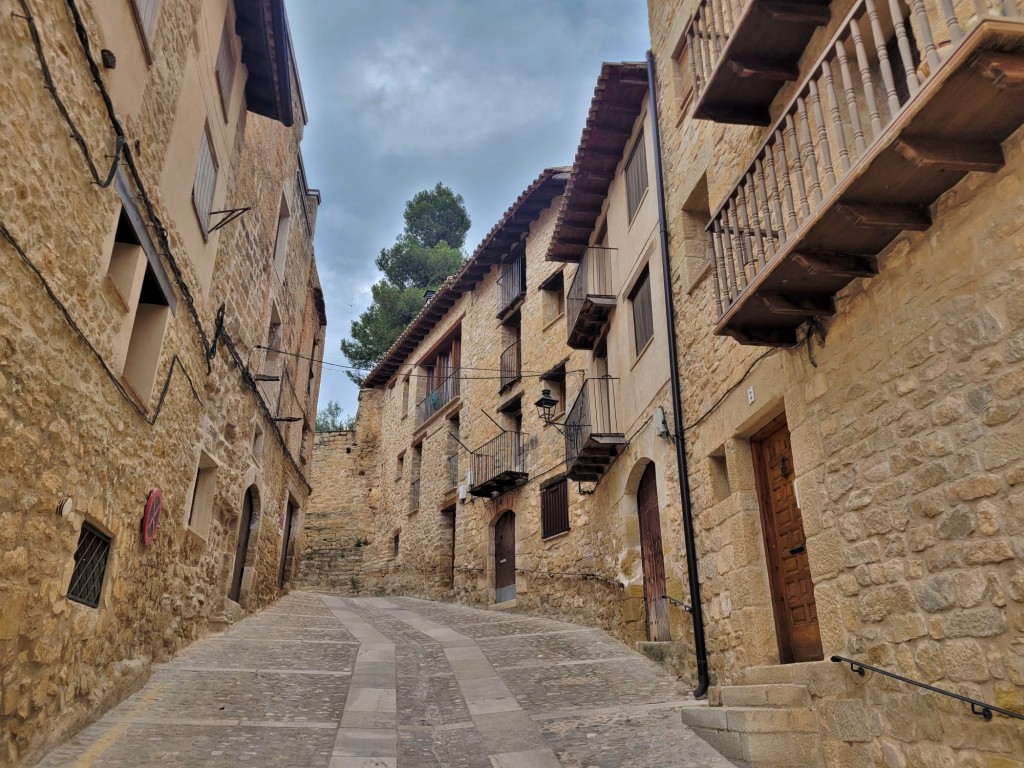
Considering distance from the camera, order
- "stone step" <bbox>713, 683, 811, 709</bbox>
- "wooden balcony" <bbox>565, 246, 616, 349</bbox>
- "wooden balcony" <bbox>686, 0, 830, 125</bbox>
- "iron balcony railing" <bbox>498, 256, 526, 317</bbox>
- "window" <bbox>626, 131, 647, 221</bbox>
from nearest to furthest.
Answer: "stone step" <bbox>713, 683, 811, 709</bbox> → "wooden balcony" <bbox>686, 0, 830, 125</bbox> → "window" <bbox>626, 131, 647, 221</bbox> → "wooden balcony" <bbox>565, 246, 616, 349</bbox> → "iron balcony railing" <bbox>498, 256, 526, 317</bbox>

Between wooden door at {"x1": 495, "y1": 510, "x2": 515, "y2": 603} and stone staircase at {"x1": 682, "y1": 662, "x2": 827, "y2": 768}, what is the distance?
34.1 ft

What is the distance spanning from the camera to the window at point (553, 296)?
50.1ft

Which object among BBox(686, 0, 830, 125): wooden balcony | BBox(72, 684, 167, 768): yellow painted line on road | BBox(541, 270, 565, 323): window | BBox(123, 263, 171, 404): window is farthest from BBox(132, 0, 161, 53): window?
BBox(541, 270, 565, 323): window

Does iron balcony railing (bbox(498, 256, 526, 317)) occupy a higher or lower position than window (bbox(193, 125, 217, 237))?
higher

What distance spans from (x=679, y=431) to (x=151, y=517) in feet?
17.1

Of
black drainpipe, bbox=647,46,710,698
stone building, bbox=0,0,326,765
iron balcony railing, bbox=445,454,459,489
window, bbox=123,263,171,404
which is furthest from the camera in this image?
iron balcony railing, bbox=445,454,459,489

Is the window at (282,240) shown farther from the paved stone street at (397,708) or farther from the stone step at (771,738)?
the stone step at (771,738)

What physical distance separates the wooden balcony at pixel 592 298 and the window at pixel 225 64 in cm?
548

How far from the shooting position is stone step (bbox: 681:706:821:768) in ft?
14.8

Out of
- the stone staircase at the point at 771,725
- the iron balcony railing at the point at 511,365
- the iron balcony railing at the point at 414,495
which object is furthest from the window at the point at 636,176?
the iron balcony railing at the point at 414,495

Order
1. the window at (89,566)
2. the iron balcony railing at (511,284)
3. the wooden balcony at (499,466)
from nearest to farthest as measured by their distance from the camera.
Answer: the window at (89,566) < the wooden balcony at (499,466) < the iron balcony railing at (511,284)

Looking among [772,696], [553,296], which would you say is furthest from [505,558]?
[772,696]

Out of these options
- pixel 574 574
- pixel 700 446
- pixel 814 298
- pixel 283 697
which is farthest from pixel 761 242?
pixel 574 574

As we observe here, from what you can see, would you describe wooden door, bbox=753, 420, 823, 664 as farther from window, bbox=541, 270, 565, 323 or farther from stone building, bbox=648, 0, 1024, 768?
window, bbox=541, 270, 565, 323
